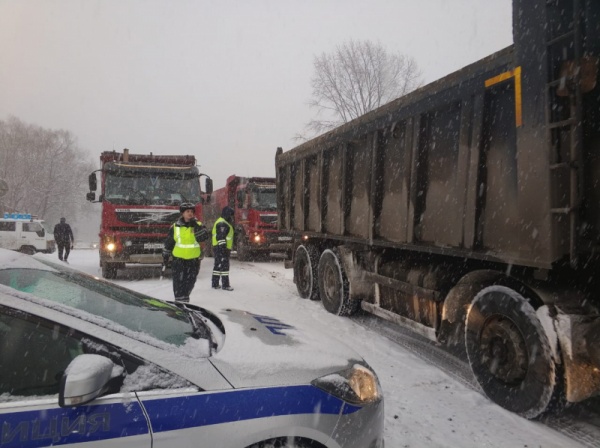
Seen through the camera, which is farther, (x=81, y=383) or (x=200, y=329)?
(x=200, y=329)

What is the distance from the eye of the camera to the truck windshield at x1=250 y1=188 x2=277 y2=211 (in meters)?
14.8

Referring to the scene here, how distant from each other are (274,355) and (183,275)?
176 inches

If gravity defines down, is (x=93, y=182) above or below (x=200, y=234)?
above

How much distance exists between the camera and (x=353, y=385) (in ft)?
7.27

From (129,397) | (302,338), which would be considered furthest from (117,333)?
(302,338)

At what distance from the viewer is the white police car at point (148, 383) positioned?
5.17 ft

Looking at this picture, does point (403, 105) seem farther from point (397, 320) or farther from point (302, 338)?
point (302, 338)

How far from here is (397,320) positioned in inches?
205

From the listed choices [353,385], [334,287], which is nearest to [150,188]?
[334,287]

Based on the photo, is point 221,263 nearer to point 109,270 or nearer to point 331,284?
point 331,284

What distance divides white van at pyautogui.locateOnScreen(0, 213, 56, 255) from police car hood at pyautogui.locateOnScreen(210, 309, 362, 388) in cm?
2153

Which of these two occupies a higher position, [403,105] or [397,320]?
[403,105]

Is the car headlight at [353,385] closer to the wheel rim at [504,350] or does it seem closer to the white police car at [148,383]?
the white police car at [148,383]

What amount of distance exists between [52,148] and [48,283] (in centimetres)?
6108
